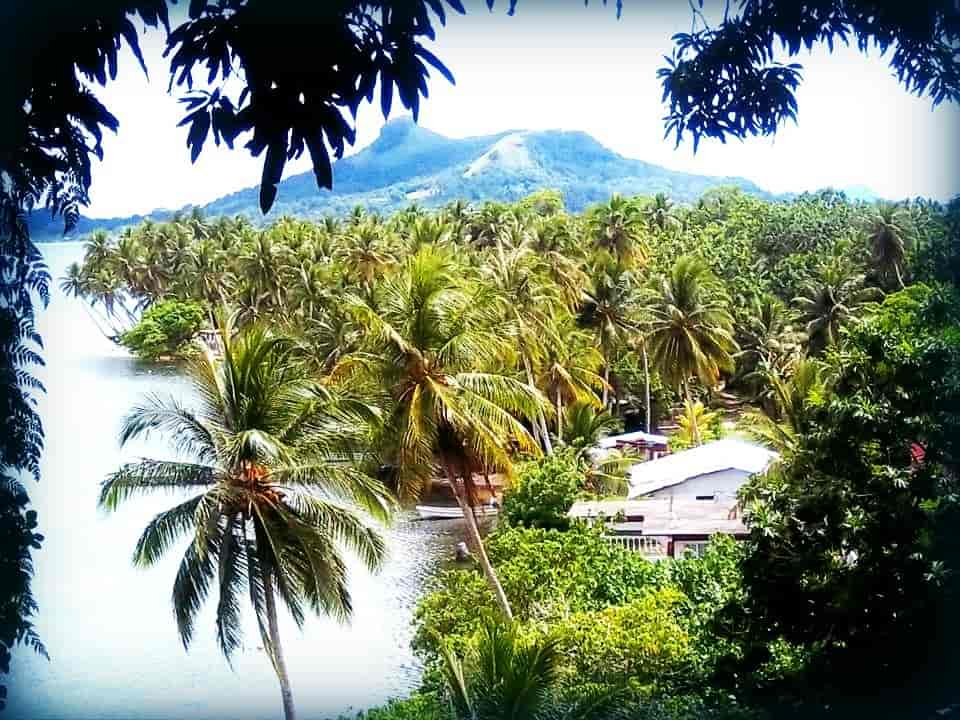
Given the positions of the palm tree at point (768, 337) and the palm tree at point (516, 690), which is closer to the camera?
the palm tree at point (516, 690)

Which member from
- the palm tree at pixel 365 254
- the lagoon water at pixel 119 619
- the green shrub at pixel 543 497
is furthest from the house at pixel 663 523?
the palm tree at pixel 365 254

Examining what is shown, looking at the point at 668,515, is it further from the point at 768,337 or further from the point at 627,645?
the point at 768,337

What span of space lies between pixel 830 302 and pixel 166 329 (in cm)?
767

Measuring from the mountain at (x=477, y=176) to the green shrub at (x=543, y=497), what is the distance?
2.17 meters

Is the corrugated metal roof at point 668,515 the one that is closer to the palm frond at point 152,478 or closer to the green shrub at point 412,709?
the green shrub at point 412,709

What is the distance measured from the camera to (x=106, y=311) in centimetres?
514

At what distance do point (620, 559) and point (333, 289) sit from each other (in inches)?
263

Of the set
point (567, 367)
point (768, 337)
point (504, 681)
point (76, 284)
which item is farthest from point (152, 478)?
point (768, 337)

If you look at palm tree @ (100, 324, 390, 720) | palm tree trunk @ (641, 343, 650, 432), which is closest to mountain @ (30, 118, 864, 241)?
palm tree @ (100, 324, 390, 720)

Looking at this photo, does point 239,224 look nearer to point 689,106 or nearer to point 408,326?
point 408,326

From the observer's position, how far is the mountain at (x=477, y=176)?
2852 millimetres

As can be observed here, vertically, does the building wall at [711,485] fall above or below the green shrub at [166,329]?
below

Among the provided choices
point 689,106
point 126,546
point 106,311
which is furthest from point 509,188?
point 689,106

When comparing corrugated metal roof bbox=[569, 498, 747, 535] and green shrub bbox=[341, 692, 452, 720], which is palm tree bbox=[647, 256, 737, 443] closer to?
corrugated metal roof bbox=[569, 498, 747, 535]
